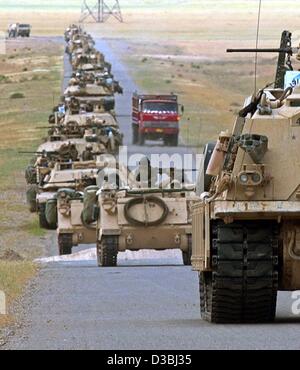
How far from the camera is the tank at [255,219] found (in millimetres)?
17109

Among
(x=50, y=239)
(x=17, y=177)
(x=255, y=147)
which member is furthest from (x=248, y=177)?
(x=17, y=177)

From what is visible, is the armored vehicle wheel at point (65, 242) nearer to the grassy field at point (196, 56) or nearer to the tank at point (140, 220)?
the tank at point (140, 220)

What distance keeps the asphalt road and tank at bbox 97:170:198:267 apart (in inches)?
66.8

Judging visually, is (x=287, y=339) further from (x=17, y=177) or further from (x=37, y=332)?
(x=17, y=177)

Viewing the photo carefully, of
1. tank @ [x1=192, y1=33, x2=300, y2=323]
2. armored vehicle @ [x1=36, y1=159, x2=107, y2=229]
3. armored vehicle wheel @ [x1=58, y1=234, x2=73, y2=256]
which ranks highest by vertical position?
tank @ [x1=192, y1=33, x2=300, y2=323]

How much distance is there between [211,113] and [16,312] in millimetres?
60099

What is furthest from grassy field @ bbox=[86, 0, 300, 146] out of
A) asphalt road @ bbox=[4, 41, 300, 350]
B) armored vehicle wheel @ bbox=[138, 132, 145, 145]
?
asphalt road @ bbox=[4, 41, 300, 350]

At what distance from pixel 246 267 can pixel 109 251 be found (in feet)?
46.5

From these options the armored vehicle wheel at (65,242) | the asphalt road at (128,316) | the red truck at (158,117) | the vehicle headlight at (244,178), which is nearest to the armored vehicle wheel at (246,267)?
the asphalt road at (128,316)

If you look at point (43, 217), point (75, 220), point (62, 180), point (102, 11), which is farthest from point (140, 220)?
point (102, 11)

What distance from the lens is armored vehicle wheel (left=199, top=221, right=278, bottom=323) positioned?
17125 millimetres

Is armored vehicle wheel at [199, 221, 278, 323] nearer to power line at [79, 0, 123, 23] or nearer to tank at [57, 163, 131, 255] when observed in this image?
tank at [57, 163, 131, 255]

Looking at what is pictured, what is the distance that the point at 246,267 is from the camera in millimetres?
17141

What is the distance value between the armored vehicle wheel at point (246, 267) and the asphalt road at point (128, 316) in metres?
0.32
